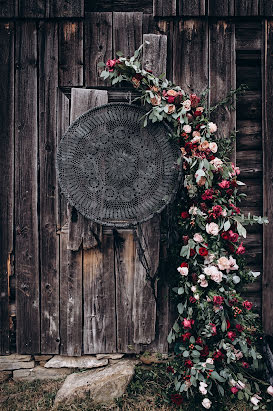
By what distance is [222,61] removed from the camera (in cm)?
275

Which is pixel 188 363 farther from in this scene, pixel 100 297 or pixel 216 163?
pixel 216 163

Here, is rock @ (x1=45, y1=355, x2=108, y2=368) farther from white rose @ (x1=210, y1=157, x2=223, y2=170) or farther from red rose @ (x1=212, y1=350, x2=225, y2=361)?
white rose @ (x1=210, y1=157, x2=223, y2=170)

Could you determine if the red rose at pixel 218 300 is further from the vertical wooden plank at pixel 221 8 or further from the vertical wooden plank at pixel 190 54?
the vertical wooden plank at pixel 221 8

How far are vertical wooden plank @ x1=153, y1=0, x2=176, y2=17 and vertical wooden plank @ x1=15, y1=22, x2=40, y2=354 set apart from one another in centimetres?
102

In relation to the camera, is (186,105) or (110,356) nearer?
(186,105)

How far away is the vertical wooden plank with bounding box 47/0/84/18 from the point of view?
8.79ft

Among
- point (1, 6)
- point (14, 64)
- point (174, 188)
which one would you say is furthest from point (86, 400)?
point (1, 6)

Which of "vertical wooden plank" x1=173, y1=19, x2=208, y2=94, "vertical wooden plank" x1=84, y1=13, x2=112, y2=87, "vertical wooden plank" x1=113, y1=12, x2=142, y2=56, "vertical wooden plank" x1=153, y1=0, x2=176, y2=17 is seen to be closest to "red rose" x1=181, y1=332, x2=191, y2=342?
"vertical wooden plank" x1=173, y1=19, x2=208, y2=94

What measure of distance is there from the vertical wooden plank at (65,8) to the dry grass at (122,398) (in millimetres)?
2975

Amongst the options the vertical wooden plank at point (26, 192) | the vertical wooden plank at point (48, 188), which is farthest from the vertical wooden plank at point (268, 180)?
the vertical wooden plank at point (26, 192)

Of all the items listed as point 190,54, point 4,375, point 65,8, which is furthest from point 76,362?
point 65,8

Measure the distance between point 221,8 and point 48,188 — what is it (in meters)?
2.06

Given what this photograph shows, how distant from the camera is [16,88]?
2.75m

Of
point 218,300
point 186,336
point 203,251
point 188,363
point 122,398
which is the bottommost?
point 122,398
